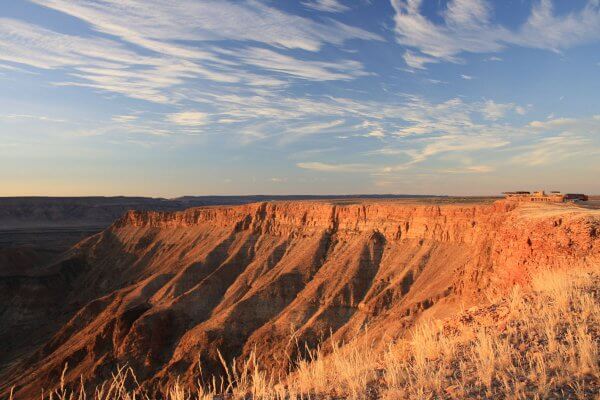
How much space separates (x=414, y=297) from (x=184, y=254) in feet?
121

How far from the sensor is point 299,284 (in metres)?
44.5

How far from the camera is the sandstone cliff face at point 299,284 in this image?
2984 cm

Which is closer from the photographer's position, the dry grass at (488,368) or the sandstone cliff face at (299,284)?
the dry grass at (488,368)

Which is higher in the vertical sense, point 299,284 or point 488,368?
point 488,368

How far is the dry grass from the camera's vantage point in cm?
511

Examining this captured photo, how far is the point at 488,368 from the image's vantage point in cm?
551

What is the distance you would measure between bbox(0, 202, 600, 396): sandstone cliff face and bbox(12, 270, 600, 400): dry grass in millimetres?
14532

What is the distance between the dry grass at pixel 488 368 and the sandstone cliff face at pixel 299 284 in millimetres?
14532

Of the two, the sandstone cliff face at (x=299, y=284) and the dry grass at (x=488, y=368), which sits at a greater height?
the dry grass at (x=488, y=368)

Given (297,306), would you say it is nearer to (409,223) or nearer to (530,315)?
(409,223)

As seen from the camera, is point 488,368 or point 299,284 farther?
point 299,284

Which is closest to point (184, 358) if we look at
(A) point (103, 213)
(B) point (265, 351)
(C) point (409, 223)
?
(B) point (265, 351)

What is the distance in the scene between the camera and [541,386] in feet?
15.9

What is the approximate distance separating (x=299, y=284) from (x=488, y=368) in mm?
39557
